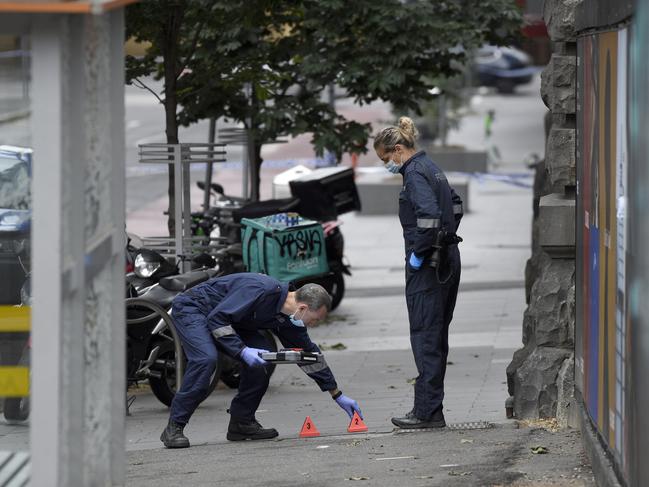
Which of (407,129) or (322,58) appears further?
(322,58)

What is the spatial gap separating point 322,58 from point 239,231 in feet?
6.10

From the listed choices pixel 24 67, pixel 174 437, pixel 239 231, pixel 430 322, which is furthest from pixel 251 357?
pixel 239 231

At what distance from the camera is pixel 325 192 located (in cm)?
1317

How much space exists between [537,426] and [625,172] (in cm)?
279

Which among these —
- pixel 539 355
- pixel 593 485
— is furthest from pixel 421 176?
pixel 593 485

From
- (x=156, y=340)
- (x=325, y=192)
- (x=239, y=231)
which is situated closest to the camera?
(x=156, y=340)

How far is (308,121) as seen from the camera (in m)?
13.1

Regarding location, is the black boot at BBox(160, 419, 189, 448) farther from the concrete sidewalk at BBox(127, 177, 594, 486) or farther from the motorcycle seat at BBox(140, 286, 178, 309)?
the motorcycle seat at BBox(140, 286, 178, 309)

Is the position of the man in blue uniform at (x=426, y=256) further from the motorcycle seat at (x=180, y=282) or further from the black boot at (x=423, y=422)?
the motorcycle seat at (x=180, y=282)

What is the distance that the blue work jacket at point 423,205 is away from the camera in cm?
748

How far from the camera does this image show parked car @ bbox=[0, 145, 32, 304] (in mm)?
4586

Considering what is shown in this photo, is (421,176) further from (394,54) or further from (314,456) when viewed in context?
(394,54)

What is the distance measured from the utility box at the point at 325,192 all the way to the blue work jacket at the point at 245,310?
5212 millimetres

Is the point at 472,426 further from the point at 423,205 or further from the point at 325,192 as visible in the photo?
the point at 325,192
